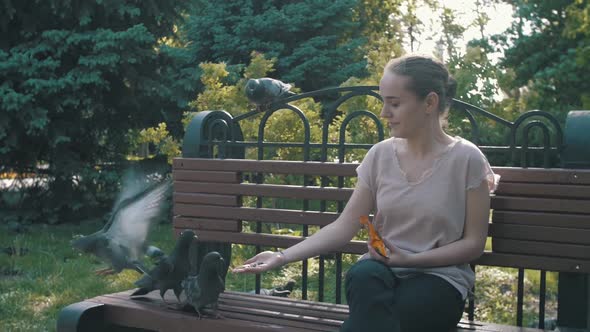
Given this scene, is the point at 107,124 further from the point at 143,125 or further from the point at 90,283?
the point at 90,283

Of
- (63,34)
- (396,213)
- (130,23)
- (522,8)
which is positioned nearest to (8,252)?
(63,34)

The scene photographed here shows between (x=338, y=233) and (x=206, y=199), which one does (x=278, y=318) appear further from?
(x=206, y=199)

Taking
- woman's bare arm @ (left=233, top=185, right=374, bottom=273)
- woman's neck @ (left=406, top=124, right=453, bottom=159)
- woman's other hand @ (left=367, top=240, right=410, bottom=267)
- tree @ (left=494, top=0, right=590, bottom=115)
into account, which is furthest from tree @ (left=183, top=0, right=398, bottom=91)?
woman's other hand @ (left=367, top=240, right=410, bottom=267)

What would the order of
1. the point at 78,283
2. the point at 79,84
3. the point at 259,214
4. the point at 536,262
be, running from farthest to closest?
1. the point at 79,84
2. the point at 78,283
3. the point at 259,214
4. the point at 536,262

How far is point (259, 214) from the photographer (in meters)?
3.38

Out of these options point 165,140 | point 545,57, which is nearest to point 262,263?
point 165,140

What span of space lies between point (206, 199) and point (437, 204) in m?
1.26

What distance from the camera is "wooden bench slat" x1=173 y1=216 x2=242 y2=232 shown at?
3.46 meters

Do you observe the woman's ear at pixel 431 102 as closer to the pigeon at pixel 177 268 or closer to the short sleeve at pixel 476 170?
the short sleeve at pixel 476 170

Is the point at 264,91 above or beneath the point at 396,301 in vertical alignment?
above

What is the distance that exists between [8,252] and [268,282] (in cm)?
238

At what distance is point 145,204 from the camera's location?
3260mm

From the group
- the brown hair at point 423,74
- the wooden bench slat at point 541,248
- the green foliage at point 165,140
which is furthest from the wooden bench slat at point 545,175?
the green foliage at point 165,140

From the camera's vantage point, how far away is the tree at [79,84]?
7.65 metres
